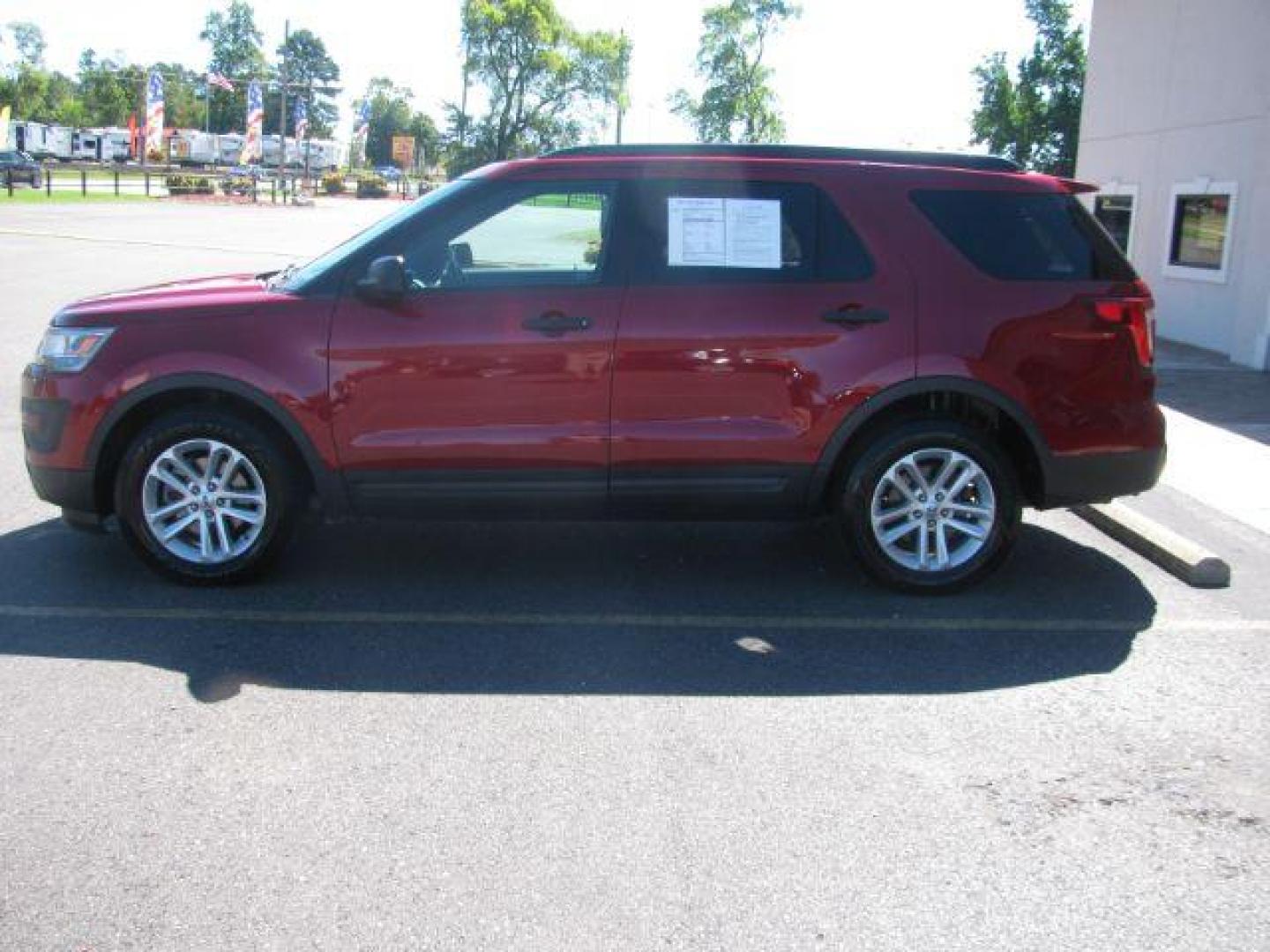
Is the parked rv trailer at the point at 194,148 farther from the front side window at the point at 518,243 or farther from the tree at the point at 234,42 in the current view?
the front side window at the point at 518,243

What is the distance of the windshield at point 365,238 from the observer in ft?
18.0

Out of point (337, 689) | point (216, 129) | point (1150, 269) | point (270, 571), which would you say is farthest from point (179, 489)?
point (216, 129)

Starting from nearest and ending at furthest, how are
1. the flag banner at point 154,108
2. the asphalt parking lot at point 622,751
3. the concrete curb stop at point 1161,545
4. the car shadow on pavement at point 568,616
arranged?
the asphalt parking lot at point 622,751
the car shadow on pavement at point 568,616
the concrete curb stop at point 1161,545
the flag banner at point 154,108

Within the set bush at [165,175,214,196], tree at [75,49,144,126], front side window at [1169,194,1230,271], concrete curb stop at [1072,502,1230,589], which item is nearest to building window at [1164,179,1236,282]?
front side window at [1169,194,1230,271]

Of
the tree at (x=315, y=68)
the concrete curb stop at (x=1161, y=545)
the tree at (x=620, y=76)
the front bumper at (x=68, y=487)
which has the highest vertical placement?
the tree at (x=315, y=68)

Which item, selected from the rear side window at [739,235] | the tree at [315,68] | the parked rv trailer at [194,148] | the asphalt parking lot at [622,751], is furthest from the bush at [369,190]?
the tree at [315,68]

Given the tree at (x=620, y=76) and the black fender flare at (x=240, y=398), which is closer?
the black fender flare at (x=240, y=398)

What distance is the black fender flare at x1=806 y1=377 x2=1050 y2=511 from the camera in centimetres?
549

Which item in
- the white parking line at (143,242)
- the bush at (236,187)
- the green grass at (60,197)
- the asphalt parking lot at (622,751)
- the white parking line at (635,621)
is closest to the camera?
the asphalt parking lot at (622,751)

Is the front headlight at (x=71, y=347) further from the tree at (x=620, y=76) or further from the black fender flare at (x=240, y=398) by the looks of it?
the tree at (x=620, y=76)

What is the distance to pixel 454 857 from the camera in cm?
338

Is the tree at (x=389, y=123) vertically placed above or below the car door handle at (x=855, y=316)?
above

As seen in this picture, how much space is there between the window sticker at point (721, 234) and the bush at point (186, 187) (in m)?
54.5

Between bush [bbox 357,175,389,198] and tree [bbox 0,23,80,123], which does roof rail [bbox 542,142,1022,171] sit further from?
tree [bbox 0,23,80,123]
